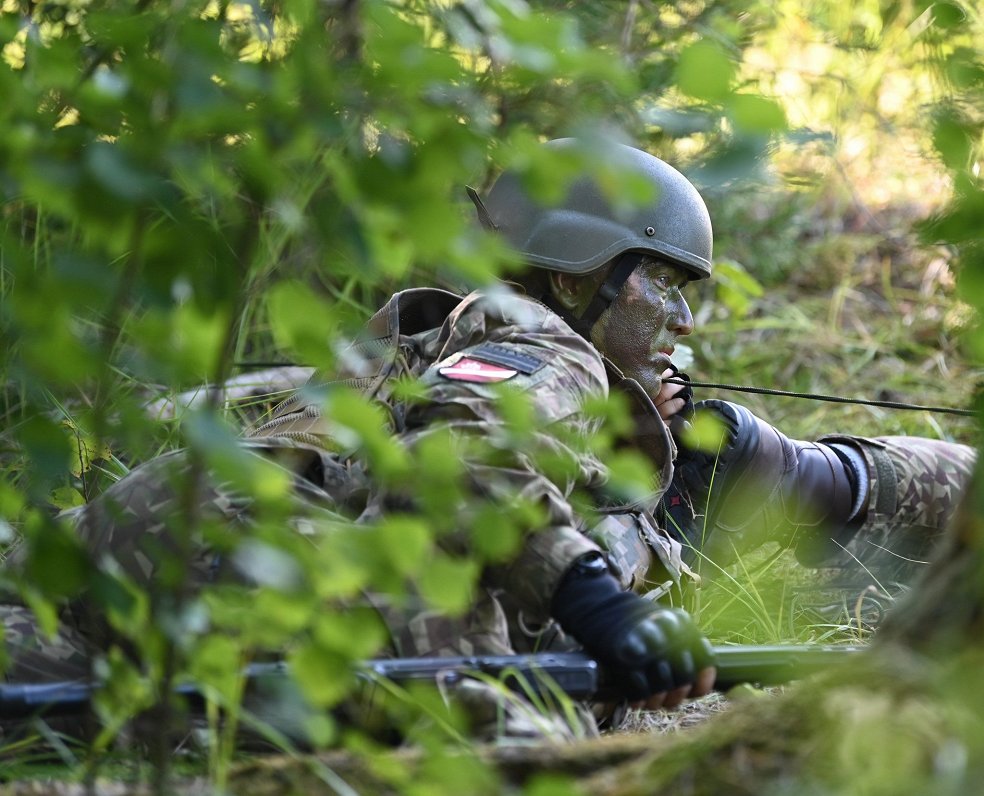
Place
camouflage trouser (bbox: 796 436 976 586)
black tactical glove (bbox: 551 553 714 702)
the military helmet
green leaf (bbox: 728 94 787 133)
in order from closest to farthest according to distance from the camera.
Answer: green leaf (bbox: 728 94 787 133)
black tactical glove (bbox: 551 553 714 702)
the military helmet
camouflage trouser (bbox: 796 436 976 586)

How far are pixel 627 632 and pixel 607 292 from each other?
4.02 ft

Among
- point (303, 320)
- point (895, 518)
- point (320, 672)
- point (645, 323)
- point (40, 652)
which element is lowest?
point (895, 518)

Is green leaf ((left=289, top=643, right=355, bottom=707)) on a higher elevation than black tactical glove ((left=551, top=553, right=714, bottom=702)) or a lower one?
higher

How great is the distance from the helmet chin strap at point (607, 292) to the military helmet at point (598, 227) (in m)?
0.03

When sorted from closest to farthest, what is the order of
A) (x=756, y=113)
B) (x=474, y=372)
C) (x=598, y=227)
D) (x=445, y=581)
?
(x=756, y=113) → (x=445, y=581) → (x=474, y=372) → (x=598, y=227)

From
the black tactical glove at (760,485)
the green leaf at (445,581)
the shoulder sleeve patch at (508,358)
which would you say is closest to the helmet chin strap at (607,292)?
the black tactical glove at (760,485)

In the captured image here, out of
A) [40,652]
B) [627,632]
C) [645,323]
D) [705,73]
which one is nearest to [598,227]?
[645,323]

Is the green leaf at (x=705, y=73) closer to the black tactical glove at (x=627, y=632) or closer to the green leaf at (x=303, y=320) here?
the green leaf at (x=303, y=320)

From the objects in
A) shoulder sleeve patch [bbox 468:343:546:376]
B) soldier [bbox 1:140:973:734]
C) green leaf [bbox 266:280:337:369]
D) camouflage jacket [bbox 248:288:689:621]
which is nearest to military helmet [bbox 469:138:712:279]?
soldier [bbox 1:140:973:734]

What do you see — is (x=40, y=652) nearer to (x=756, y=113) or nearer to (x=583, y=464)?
(x=583, y=464)

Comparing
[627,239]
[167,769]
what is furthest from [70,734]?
[627,239]

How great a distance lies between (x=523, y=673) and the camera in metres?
2.45

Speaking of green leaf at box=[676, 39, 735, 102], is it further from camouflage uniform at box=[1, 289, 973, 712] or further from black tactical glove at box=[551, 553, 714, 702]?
black tactical glove at box=[551, 553, 714, 702]

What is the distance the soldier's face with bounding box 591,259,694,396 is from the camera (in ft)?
11.3
